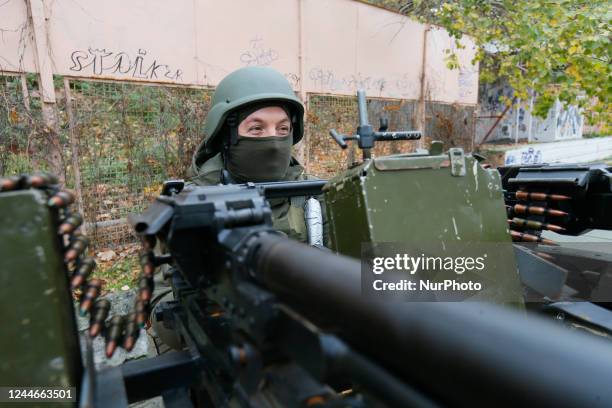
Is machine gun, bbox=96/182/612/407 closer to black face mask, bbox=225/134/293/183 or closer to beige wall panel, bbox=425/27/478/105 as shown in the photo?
black face mask, bbox=225/134/293/183

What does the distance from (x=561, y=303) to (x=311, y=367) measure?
4.30ft

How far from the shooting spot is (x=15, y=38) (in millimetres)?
3922

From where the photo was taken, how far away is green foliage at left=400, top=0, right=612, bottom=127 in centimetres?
485

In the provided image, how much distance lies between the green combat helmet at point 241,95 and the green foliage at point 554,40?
13.2 ft

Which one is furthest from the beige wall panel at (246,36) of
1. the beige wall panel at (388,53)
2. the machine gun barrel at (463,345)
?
the machine gun barrel at (463,345)

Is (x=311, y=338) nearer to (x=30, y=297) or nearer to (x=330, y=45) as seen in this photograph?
(x=30, y=297)

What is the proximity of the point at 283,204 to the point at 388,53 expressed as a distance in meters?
6.12

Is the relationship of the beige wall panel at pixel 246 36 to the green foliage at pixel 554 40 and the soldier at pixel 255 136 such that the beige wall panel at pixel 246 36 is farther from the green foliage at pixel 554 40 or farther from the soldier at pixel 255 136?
the soldier at pixel 255 136

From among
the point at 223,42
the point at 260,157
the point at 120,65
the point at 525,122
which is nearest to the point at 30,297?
the point at 260,157

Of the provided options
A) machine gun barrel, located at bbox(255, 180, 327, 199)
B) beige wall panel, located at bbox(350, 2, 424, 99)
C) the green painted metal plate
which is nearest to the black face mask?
machine gun barrel, located at bbox(255, 180, 327, 199)

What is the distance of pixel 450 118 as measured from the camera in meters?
9.42

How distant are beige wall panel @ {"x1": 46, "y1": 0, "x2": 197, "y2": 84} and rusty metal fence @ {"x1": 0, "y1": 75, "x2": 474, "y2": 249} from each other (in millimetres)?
149

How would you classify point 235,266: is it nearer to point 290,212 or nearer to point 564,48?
point 290,212

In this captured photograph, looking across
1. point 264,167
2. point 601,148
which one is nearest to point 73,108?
point 264,167
